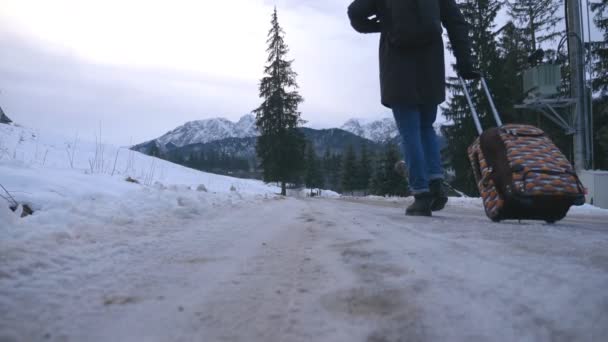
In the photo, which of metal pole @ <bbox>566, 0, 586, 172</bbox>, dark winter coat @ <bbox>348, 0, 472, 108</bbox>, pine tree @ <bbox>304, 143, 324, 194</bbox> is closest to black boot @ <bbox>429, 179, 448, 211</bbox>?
dark winter coat @ <bbox>348, 0, 472, 108</bbox>

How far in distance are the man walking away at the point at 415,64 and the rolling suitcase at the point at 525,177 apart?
1.54ft

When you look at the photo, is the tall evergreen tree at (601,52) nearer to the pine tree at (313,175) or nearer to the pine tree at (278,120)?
the pine tree at (278,120)

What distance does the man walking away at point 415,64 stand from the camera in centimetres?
259

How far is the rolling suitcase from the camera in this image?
2.06 m

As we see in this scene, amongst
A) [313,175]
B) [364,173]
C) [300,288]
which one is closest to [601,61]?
[300,288]

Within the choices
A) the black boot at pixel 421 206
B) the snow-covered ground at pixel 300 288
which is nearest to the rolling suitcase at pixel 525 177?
the black boot at pixel 421 206

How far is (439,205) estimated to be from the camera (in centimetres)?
302

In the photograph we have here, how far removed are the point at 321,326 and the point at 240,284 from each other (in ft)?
0.97

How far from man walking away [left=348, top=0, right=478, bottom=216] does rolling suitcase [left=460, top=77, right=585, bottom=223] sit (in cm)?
47

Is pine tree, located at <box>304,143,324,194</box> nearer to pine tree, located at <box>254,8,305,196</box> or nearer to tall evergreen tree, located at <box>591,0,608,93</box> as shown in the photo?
pine tree, located at <box>254,8,305,196</box>

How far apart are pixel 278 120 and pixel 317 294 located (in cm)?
2249

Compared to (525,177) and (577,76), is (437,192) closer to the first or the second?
(525,177)

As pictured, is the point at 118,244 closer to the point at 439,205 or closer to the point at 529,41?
the point at 439,205

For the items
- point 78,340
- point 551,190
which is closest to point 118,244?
point 78,340
